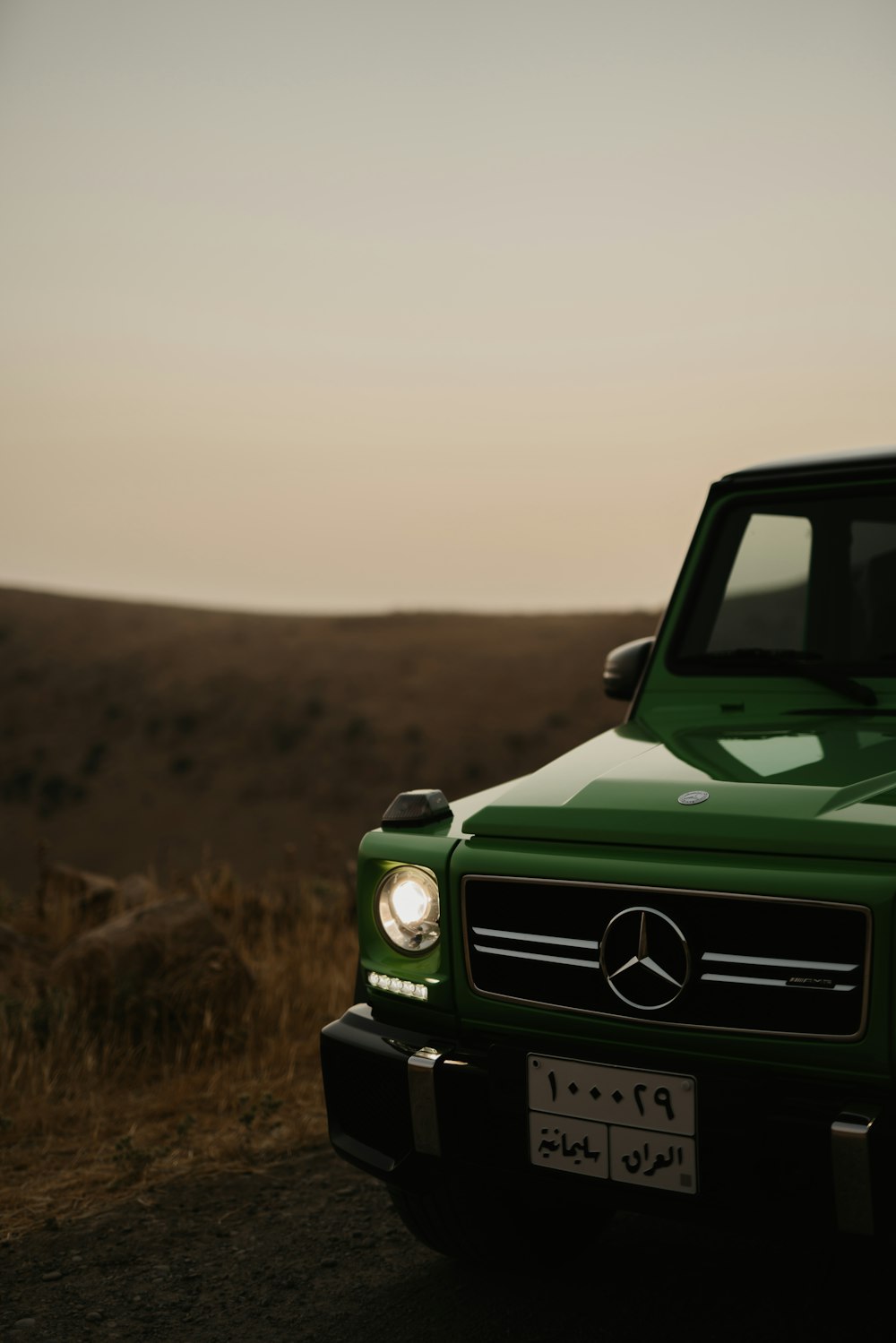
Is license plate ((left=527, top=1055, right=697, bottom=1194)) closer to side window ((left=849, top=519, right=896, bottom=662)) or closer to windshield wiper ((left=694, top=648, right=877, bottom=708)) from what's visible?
windshield wiper ((left=694, top=648, right=877, bottom=708))

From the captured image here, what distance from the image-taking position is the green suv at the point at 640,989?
224 cm

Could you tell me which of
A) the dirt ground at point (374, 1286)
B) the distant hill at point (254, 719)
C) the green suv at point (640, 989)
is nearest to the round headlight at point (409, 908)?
the green suv at point (640, 989)

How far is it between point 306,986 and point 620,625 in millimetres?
36164

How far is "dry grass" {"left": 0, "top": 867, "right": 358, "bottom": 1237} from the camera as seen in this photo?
4.13m

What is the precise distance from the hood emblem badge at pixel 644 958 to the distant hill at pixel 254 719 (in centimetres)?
2203

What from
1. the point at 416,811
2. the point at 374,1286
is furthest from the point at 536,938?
the point at 374,1286

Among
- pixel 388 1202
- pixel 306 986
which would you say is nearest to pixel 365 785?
pixel 306 986

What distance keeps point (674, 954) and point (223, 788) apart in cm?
2893

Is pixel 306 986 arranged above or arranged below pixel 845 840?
below

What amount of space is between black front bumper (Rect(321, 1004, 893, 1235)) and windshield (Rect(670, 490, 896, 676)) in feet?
5.05

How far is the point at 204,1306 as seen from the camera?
10.5 ft

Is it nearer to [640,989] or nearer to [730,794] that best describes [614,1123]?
[640,989]

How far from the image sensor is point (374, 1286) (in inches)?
128

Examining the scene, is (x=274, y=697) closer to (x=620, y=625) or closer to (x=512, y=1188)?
(x=620, y=625)
